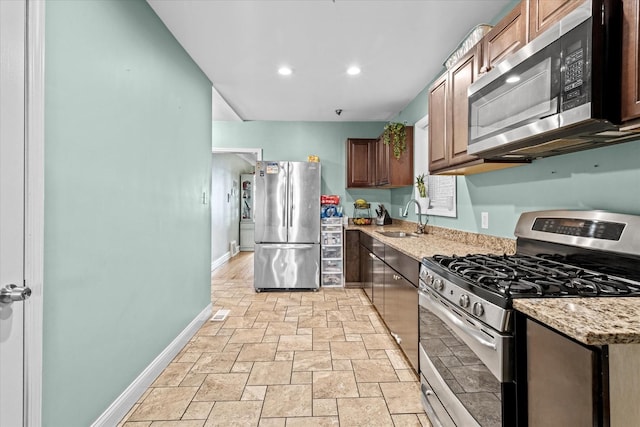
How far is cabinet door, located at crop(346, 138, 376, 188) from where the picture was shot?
4.89m

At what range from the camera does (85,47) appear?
5.11 feet

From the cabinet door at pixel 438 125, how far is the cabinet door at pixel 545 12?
0.85 meters

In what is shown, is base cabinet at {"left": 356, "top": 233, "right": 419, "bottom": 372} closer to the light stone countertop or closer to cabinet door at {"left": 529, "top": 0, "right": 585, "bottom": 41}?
the light stone countertop

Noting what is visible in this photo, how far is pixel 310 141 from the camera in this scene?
5.09 meters

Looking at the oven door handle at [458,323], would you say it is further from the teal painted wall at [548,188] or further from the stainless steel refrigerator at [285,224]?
the stainless steel refrigerator at [285,224]

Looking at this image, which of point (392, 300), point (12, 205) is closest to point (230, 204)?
point (392, 300)

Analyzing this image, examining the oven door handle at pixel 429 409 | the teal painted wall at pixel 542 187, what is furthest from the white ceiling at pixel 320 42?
the oven door handle at pixel 429 409

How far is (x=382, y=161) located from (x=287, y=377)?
3.14m

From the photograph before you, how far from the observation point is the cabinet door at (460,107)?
6.71 feet

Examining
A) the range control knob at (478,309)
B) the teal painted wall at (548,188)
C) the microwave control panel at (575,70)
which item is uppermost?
the microwave control panel at (575,70)

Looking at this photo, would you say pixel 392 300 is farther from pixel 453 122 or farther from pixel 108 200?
pixel 108 200

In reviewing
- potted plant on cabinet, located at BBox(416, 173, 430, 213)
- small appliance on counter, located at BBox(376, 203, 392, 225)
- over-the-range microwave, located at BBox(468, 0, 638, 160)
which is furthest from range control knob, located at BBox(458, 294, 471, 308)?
small appliance on counter, located at BBox(376, 203, 392, 225)

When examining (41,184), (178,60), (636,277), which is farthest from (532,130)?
(178,60)

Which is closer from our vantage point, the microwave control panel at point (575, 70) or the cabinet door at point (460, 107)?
the microwave control panel at point (575, 70)
